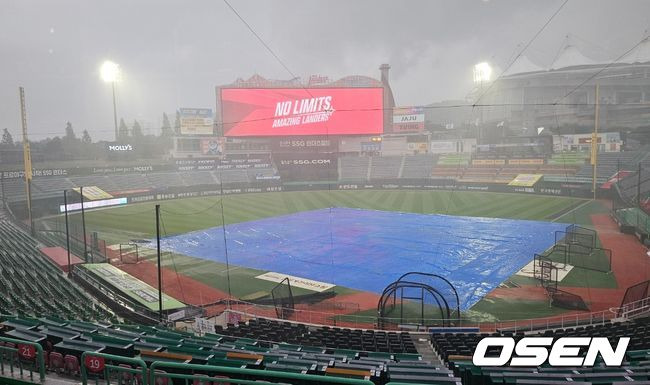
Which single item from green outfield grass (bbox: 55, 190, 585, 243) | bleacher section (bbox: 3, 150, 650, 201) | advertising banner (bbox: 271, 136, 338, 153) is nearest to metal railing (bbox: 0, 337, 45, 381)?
green outfield grass (bbox: 55, 190, 585, 243)

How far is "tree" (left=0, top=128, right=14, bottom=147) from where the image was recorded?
29.8 metres

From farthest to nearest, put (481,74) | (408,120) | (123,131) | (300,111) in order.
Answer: (408,120) → (300,111) → (123,131) → (481,74)

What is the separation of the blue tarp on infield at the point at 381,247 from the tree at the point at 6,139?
1339 cm

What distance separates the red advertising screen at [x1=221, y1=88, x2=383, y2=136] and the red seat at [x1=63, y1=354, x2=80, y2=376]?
152ft

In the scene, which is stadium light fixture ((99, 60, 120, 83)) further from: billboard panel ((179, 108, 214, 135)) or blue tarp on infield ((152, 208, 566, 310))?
billboard panel ((179, 108, 214, 135))

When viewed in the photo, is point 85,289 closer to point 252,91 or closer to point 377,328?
point 377,328

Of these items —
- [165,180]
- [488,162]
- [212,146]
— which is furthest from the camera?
[212,146]

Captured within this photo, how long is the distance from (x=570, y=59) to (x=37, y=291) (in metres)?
35.4

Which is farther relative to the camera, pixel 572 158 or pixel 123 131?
pixel 123 131

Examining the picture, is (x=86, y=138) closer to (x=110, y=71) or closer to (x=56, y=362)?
(x=110, y=71)

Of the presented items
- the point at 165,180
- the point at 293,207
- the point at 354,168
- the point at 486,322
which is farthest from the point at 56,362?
the point at 354,168

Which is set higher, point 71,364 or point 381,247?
point 71,364

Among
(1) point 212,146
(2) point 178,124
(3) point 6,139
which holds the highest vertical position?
(2) point 178,124

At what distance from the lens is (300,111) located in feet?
167
